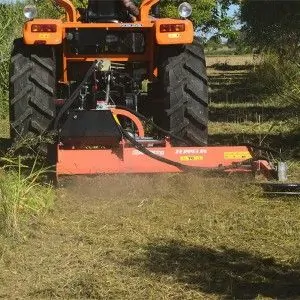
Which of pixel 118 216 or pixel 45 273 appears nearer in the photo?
pixel 45 273

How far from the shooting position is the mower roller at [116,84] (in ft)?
18.0

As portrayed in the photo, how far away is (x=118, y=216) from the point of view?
4.78 m

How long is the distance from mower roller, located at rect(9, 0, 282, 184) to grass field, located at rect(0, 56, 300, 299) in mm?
270

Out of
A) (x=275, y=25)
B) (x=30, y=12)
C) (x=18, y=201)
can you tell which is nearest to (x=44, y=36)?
(x=30, y=12)

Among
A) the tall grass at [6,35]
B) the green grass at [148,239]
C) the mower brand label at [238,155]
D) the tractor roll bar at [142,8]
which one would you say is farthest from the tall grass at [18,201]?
the tall grass at [6,35]

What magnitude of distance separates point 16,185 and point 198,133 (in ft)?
6.47

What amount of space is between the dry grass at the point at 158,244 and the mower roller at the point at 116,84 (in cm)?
29

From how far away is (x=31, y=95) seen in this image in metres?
6.10

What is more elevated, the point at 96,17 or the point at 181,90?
the point at 96,17

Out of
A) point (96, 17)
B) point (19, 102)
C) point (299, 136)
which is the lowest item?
point (299, 136)

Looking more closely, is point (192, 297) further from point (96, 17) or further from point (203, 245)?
point (96, 17)

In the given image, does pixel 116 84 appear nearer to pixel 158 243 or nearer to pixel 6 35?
pixel 158 243

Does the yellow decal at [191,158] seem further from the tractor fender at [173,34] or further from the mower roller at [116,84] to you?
the tractor fender at [173,34]

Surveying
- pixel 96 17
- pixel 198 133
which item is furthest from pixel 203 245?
pixel 96 17
